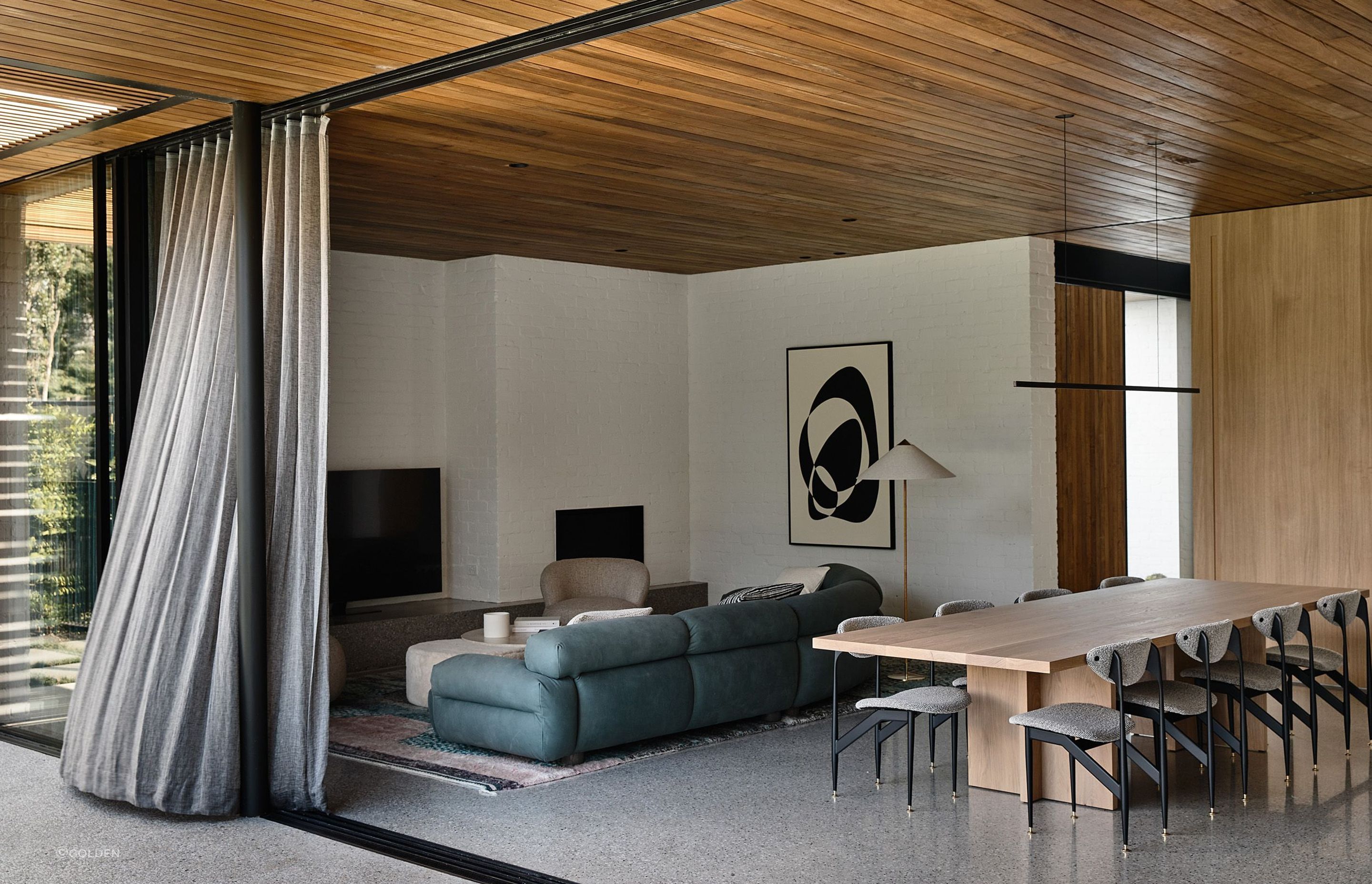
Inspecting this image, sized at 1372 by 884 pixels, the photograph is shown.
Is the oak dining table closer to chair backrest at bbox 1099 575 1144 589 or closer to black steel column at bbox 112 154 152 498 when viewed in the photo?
chair backrest at bbox 1099 575 1144 589

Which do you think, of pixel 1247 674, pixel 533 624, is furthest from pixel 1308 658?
pixel 533 624

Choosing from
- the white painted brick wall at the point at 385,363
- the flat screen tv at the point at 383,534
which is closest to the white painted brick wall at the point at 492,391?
the white painted brick wall at the point at 385,363

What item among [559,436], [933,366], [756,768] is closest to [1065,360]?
[933,366]

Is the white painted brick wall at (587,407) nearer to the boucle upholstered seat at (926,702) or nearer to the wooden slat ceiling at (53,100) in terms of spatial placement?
the wooden slat ceiling at (53,100)

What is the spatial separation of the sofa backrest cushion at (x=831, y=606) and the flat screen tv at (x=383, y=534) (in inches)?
124

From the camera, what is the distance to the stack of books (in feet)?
25.1

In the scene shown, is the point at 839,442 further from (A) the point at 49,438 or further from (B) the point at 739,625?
(A) the point at 49,438

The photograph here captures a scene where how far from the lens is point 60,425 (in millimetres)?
6469

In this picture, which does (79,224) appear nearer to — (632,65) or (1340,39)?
(632,65)

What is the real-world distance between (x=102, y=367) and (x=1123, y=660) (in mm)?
4741

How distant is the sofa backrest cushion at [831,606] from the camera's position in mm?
7004

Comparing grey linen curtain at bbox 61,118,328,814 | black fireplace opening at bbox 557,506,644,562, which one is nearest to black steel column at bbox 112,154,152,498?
grey linen curtain at bbox 61,118,328,814

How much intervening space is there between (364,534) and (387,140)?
381 centimetres

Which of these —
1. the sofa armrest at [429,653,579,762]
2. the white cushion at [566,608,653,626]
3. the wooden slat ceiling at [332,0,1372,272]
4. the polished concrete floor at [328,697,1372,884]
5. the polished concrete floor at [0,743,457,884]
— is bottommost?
the polished concrete floor at [328,697,1372,884]
